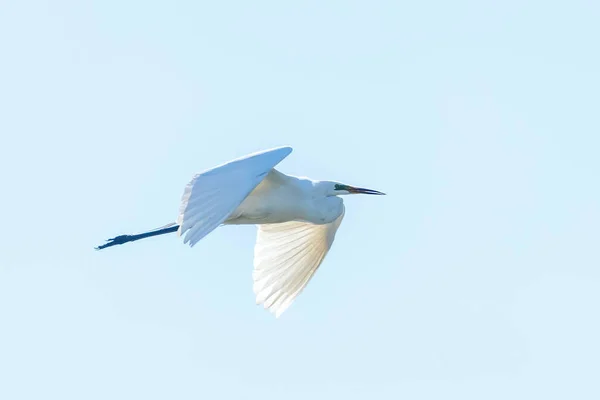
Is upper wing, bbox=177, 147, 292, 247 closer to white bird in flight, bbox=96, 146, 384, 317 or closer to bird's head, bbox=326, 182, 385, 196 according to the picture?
white bird in flight, bbox=96, 146, 384, 317

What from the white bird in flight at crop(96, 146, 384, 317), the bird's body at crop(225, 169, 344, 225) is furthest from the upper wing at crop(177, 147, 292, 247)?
the bird's body at crop(225, 169, 344, 225)

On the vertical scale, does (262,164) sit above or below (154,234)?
above

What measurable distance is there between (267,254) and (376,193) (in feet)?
3.59

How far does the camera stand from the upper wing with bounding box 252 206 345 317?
12961mm

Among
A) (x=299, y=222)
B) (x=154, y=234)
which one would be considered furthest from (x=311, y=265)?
(x=154, y=234)

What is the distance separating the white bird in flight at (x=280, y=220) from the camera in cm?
1077

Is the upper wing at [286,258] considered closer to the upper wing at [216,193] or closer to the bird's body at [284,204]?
the bird's body at [284,204]

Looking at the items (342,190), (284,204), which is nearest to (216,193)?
(284,204)

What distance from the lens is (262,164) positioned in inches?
424

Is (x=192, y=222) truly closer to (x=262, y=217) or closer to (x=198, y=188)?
(x=198, y=188)

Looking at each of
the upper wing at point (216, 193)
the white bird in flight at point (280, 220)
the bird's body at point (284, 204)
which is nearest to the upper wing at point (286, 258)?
the white bird in flight at point (280, 220)

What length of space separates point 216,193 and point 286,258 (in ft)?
10.1

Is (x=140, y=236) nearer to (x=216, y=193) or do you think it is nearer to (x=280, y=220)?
(x=280, y=220)

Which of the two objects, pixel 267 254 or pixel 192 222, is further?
pixel 267 254
